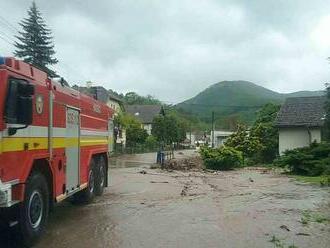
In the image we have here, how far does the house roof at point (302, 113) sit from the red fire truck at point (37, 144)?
33.3 m

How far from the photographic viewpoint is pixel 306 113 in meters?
46.6

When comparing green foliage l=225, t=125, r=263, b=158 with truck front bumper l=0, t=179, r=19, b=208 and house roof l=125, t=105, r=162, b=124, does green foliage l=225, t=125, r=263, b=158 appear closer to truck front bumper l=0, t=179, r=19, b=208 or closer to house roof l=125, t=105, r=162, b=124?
truck front bumper l=0, t=179, r=19, b=208

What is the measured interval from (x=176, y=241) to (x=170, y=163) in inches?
1188

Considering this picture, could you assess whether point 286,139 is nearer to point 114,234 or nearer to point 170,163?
point 170,163

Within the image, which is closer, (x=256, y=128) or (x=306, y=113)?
(x=306, y=113)

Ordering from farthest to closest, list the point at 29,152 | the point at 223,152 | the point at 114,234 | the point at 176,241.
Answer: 1. the point at 223,152
2. the point at 114,234
3. the point at 176,241
4. the point at 29,152

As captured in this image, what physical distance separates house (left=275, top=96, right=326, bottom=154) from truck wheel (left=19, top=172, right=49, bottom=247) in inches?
1410

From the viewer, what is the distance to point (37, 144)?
980cm

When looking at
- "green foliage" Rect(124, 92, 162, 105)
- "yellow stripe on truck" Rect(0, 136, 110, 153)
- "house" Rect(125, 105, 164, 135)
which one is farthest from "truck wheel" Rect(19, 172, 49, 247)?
"green foliage" Rect(124, 92, 162, 105)

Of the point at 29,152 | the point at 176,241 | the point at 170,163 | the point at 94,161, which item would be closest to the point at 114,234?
the point at 176,241

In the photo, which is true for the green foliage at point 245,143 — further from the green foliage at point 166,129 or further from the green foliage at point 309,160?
the green foliage at point 166,129

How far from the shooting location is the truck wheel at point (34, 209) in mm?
9238

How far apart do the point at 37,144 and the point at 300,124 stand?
3782 centimetres

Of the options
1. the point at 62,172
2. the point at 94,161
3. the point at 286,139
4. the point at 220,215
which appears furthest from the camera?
the point at 286,139
